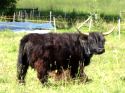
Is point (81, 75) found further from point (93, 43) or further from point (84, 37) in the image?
point (84, 37)

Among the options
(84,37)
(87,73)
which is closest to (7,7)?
(87,73)

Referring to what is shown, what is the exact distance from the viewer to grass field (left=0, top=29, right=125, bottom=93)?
917cm

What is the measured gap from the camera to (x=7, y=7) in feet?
124

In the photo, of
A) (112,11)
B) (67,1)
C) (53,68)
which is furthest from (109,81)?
(67,1)

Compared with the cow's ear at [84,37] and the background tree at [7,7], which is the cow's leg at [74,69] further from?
the background tree at [7,7]

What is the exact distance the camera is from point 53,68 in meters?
11.4

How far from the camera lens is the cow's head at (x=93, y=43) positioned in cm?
1195

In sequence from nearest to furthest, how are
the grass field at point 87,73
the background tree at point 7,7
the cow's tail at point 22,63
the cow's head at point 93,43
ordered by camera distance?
the grass field at point 87,73 → the cow's tail at point 22,63 → the cow's head at point 93,43 → the background tree at point 7,7

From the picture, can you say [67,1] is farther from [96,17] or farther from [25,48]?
[25,48]

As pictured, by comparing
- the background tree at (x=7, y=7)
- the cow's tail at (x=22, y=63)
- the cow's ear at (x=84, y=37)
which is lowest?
the background tree at (x=7, y=7)

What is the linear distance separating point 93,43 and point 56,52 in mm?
1159

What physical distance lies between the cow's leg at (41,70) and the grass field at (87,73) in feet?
0.49

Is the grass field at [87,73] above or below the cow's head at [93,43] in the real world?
below

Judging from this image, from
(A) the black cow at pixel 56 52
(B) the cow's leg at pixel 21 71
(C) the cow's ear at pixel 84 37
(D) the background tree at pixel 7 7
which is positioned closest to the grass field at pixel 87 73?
(B) the cow's leg at pixel 21 71
